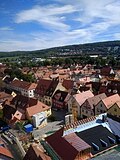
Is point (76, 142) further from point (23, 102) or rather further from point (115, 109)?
Result: point (23, 102)

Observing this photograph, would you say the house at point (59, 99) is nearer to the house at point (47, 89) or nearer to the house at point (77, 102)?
the house at point (47, 89)

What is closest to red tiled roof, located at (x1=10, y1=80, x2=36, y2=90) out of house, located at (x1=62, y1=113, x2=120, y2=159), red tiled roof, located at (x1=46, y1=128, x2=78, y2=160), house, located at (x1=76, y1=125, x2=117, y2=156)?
red tiled roof, located at (x1=46, y1=128, x2=78, y2=160)

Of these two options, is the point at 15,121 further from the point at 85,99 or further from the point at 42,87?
the point at 42,87

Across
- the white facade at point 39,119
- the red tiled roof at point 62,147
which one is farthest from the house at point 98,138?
the white facade at point 39,119

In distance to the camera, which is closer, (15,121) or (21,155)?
(21,155)

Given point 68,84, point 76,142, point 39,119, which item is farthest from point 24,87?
point 76,142

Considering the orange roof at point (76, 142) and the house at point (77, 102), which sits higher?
the orange roof at point (76, 142)

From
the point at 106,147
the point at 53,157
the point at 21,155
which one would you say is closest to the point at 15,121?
the point at 21,155
